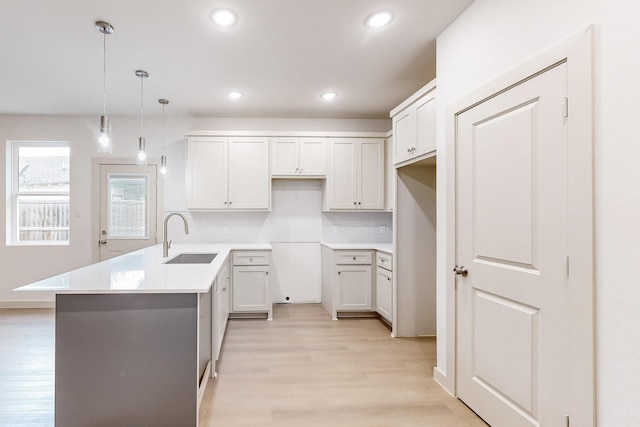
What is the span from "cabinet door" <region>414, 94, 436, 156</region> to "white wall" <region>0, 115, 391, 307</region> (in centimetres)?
195

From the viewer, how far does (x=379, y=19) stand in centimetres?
235

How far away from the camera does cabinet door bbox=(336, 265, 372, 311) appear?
13.5 ft

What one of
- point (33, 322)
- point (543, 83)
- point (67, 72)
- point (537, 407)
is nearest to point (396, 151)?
point (543, 83)

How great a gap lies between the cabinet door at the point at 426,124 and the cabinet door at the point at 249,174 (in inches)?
82.3

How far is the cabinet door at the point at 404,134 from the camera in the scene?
120 inches

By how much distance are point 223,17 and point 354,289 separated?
3108mm

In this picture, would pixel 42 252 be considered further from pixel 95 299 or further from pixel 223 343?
pixel 95 299

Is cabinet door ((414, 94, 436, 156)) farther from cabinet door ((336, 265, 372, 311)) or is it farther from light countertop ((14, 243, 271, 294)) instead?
light countertop ((14, 243, 271, 294))

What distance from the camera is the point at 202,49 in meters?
2.77

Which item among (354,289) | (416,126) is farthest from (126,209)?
(416,126)

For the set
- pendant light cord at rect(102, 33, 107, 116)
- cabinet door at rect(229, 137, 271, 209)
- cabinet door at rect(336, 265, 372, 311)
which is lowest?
cabinet door at rect(336, 265, 372, 311)

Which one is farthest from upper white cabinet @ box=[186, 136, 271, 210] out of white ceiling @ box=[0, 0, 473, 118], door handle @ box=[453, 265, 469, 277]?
door handle @ box=[453, 265, 469, 277]

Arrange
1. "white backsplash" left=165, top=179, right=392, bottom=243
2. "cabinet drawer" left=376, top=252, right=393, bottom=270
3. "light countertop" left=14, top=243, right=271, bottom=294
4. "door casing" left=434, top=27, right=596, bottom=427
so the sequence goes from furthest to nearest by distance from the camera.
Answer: "white backsplash" left=165, top=179, right=392, bottom=243 < "cabinet drawer" left=376, top=252, right=393, bottom=270 < "light countertop" left=14, top=243, right=271, bottom=294 < "door casing" left=434, top=27, right=596, bottom=427

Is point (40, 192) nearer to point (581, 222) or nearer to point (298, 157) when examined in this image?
point (298, 157)
